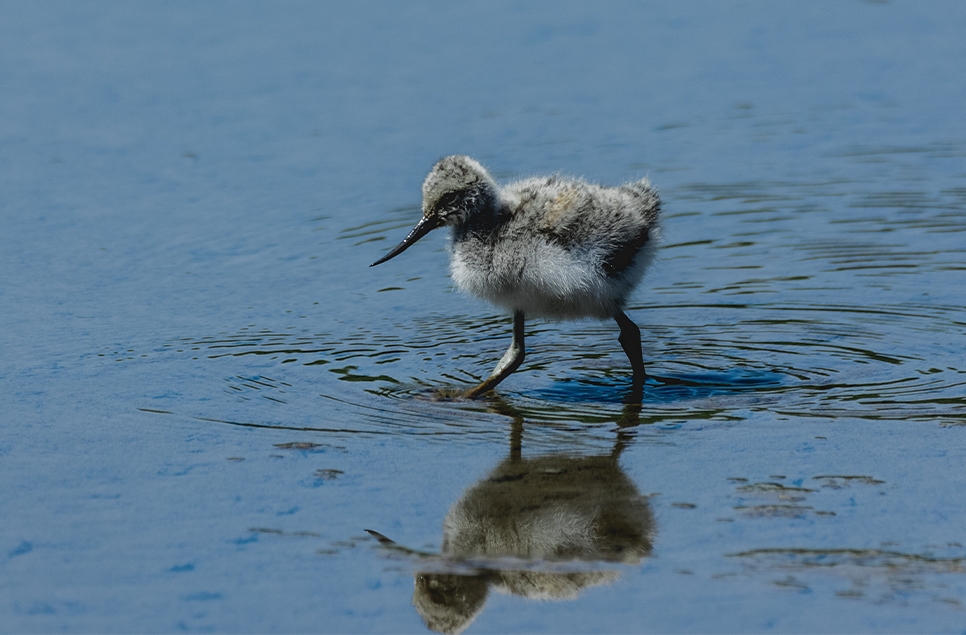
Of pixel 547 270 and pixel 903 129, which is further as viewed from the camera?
pixel 903 129

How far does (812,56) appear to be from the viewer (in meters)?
12.4

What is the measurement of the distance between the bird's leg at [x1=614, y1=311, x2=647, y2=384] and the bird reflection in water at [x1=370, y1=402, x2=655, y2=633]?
107cm

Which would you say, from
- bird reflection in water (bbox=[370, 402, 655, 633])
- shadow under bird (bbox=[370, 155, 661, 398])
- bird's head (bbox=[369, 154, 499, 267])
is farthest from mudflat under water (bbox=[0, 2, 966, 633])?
bird's head (bbox=[369, 154, 499, 267])

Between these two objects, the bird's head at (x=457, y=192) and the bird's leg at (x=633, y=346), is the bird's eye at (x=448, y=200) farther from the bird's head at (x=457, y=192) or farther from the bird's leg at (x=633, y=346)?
the bird's leg at (x=633, y=346)

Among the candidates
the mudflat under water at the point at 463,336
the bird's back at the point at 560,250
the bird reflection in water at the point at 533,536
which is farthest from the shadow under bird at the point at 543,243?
the bird reflection in water at the point at 533,536

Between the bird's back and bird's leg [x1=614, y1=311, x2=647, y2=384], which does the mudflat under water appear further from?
the bird's back

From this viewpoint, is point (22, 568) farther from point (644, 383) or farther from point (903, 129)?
Answer: point (903, 129)

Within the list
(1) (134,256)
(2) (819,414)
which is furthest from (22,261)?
(2) (819,414)

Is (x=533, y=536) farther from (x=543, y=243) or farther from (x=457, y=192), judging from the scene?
(x=457, y=192)

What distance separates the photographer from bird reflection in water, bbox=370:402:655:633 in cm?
438

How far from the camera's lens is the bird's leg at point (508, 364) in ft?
20.8

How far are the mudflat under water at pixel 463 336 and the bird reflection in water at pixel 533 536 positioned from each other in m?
0.02

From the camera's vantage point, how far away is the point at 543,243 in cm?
613

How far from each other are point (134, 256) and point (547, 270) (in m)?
3.33
